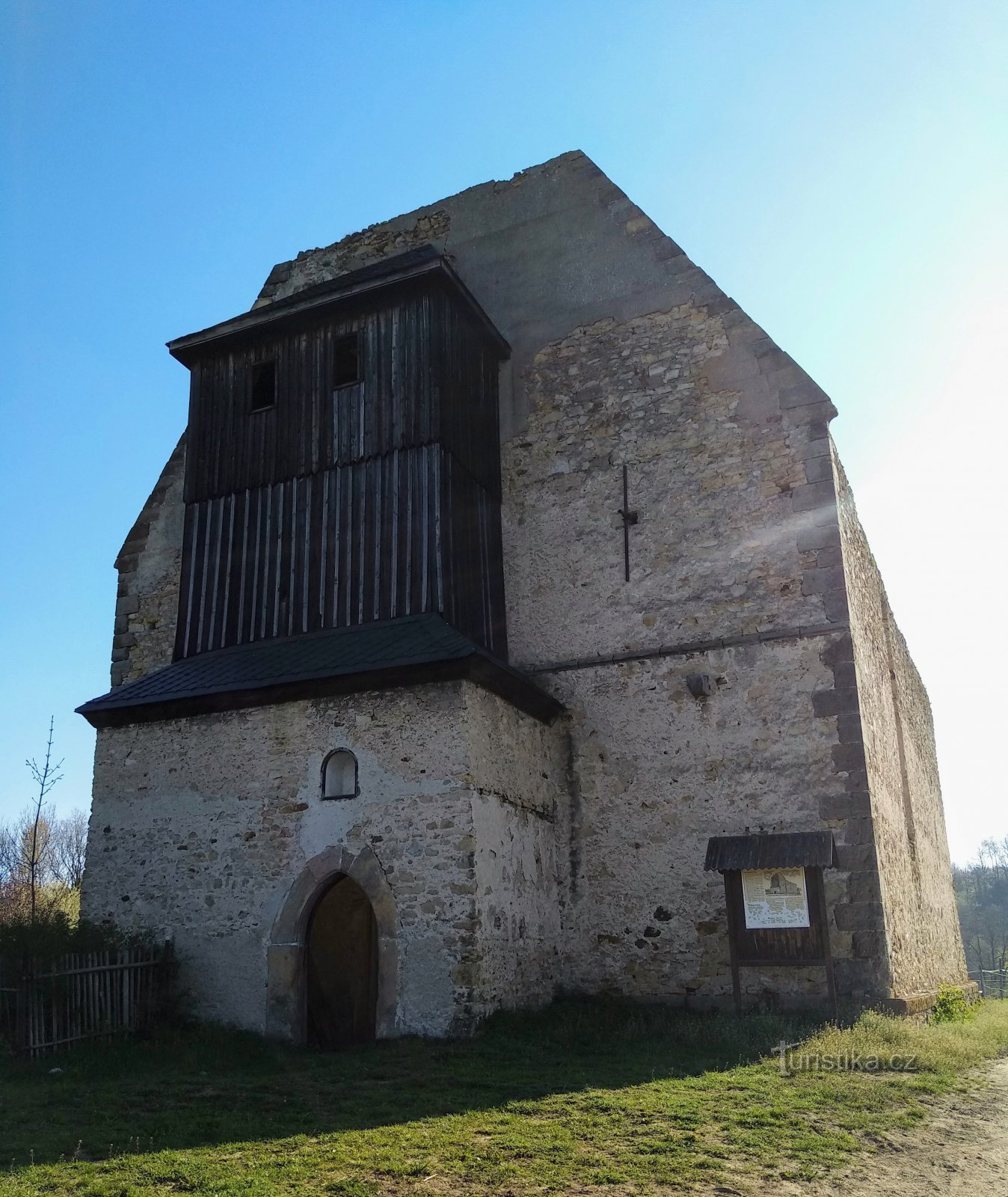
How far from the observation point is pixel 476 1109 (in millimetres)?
7129

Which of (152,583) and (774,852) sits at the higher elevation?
(152,583)

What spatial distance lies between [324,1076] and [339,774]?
11.4ft

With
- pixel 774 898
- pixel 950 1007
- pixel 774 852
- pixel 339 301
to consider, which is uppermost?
pixel 339 301

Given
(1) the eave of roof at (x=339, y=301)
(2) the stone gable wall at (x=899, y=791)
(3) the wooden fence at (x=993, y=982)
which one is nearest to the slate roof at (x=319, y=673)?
(2) the stone gable wall at (x=899, y=791)

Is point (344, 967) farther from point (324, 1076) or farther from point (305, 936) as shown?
point (324, 1076)

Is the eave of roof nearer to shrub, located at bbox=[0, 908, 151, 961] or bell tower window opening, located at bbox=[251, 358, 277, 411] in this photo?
bell tower window opening, located at bbox=[251, 358, 277, 411]

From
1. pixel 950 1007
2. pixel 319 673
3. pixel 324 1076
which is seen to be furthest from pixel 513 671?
pixel 950 1007

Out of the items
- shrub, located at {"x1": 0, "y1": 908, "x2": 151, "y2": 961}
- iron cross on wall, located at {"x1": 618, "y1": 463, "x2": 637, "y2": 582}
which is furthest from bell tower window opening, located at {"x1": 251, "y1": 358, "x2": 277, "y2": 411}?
shrub, located at {"x1": 0, "y1": 908, "x2": 151, "y2": 961}

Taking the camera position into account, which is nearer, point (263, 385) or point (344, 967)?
point (344, 967)

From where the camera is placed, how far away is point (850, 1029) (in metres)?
9.68

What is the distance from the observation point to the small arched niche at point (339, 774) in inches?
439

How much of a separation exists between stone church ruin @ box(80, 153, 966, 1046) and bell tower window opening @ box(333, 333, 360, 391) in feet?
0.14

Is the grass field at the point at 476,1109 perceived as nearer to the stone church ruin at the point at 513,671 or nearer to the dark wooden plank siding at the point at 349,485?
the stone church ruin at the point at 513,671
